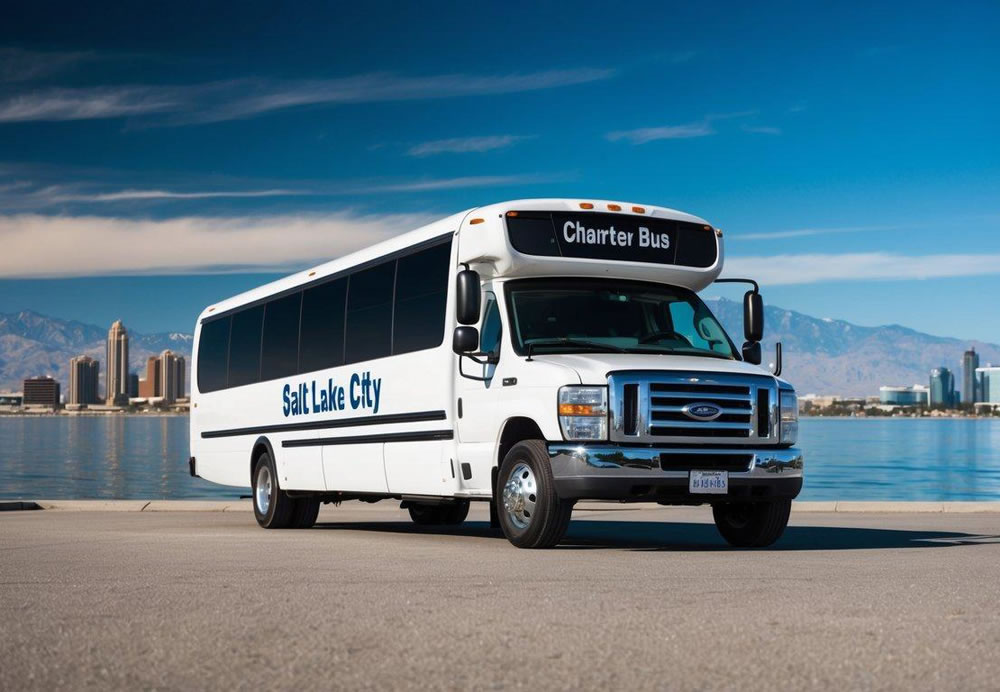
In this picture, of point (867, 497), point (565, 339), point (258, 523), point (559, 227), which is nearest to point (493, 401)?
point (565, 339)

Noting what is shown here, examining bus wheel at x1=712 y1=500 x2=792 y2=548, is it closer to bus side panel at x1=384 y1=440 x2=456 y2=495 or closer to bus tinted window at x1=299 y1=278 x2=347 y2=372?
bus side panel at x1=384 y1=440 x2=456 y2=495

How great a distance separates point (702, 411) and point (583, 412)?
1169 millimetres

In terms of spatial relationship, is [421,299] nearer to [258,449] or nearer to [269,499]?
[269,499]

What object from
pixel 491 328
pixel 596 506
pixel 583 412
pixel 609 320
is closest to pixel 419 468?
pixel 491 328

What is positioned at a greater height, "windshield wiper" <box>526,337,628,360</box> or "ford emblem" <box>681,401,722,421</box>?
"windshield wiper" <box>526,337,628,360</box>

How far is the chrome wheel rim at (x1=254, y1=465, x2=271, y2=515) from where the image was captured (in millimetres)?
18956

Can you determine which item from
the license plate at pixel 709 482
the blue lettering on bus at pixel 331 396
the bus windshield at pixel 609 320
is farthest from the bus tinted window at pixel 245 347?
the license plate at pixel 709 482

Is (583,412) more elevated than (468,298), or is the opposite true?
(468,298)

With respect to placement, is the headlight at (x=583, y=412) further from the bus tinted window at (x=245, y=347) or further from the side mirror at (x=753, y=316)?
the bus tinted window at (x=245, y=347)

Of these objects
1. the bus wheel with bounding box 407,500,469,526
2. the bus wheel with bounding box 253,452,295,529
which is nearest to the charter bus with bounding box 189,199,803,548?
the bus wheel with bounding box 253,452,295,529

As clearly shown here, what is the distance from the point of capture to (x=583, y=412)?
12648mm

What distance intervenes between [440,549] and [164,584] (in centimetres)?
424

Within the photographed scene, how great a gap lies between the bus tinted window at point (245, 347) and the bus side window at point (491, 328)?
263 inches

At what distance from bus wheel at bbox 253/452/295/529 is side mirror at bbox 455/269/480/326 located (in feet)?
19.9
